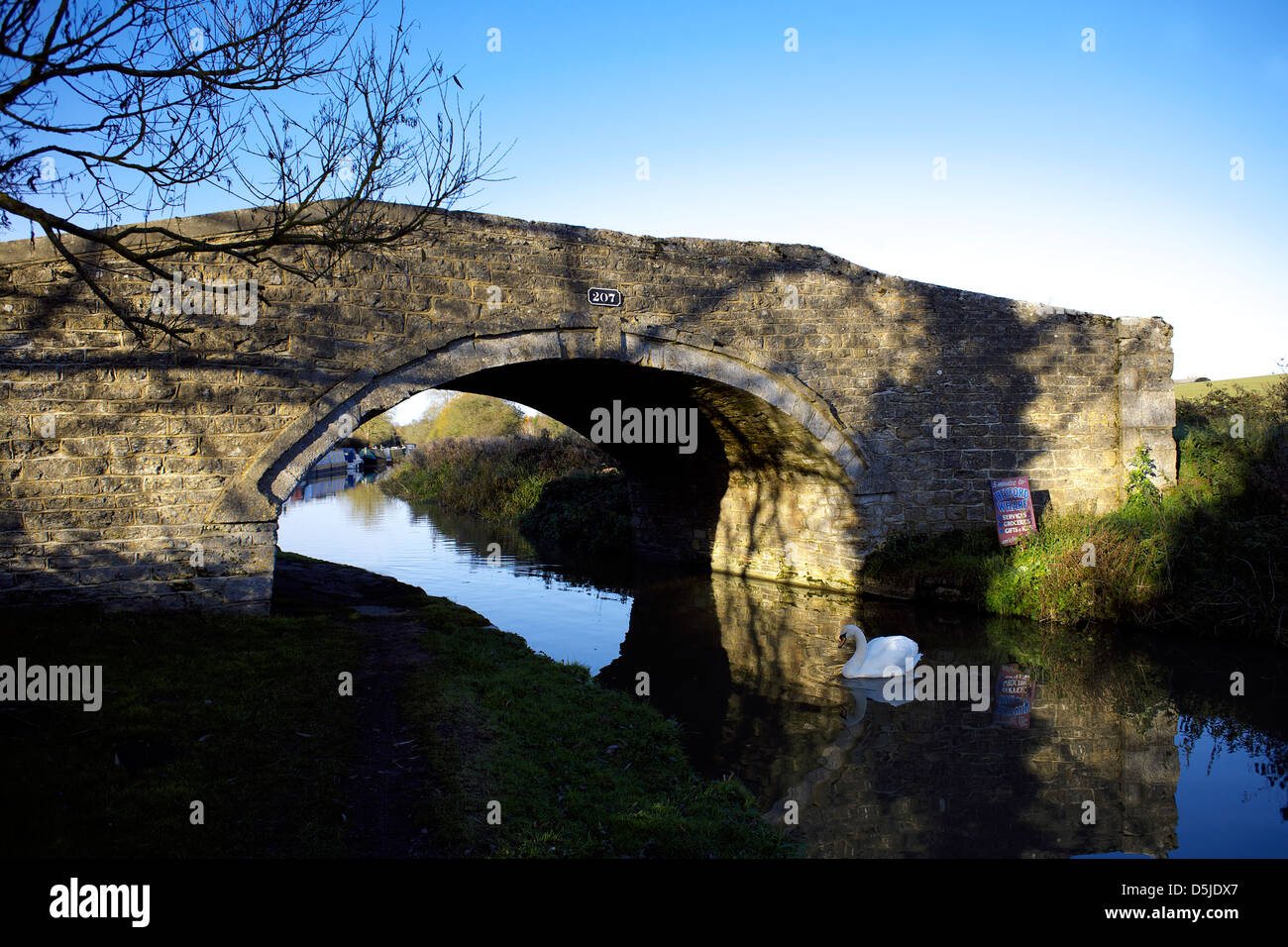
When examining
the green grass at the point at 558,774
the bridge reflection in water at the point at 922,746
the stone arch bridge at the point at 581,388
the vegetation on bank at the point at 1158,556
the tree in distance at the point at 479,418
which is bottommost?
the bridge reflection in water at the point at 922,746

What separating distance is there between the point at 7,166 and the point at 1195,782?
8.32 m

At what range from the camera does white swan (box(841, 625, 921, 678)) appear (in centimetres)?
741

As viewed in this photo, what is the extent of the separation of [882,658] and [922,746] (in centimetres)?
151

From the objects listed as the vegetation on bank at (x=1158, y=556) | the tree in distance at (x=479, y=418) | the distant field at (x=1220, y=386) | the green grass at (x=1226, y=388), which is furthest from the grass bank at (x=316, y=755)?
the tree in distance at (x=479, y=418)

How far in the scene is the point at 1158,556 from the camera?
9.27 m

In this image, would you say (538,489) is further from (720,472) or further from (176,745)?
(176,745)

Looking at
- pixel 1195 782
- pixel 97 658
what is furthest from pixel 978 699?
pixel 97 658

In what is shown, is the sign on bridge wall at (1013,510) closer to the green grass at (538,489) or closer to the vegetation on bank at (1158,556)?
the vegetation on bank at (1158,556)

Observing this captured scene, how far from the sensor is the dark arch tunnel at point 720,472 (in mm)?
10523

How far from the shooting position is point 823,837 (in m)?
4.52

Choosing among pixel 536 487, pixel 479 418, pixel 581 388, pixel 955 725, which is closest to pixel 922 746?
pixel 955 725

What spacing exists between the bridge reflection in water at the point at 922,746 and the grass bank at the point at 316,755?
668mm

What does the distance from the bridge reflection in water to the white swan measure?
0.73 feet
